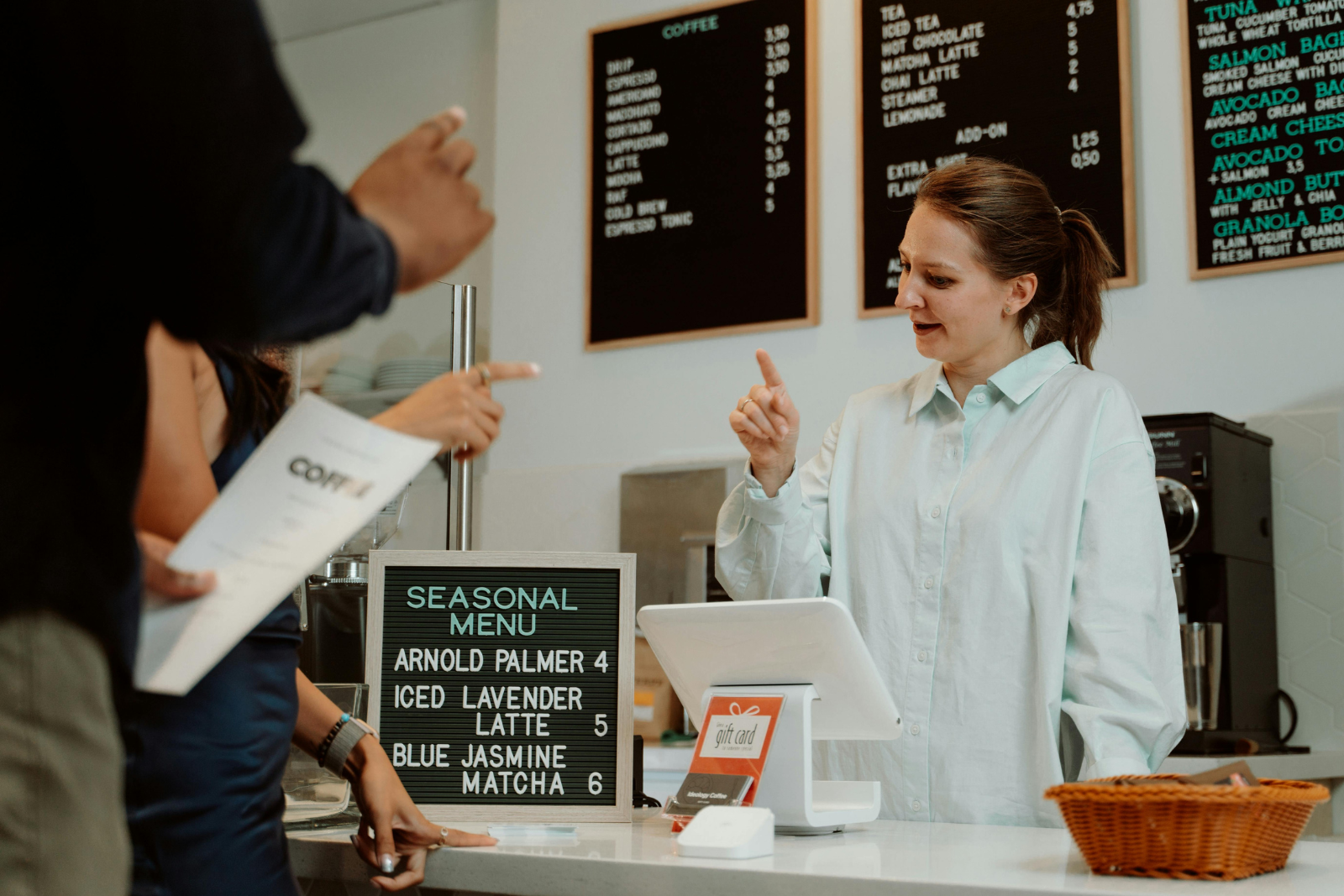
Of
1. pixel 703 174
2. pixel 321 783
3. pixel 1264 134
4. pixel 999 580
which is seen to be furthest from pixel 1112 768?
pixel 703 174

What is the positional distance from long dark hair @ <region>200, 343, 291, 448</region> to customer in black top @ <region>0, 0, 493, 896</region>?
259mm

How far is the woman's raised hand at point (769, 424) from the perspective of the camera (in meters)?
1.63

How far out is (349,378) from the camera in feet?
12.6

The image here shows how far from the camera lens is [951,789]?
1.69 m

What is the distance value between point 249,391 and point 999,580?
3.62 feet

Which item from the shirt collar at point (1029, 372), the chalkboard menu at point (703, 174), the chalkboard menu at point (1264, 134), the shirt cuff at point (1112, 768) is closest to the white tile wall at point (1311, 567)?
the chalkboard menu at point (1264, 134)

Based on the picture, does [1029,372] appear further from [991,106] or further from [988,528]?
[991,106]

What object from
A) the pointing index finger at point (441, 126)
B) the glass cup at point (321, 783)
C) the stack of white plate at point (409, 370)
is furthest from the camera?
the stack of white plate at point (409, 370)

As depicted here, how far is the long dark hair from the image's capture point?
2.93 feet

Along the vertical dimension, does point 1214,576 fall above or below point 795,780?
above

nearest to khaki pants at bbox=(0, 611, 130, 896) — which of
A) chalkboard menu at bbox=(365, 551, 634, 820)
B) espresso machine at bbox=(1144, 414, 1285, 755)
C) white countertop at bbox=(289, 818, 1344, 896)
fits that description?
white countertop at bbox=(289, 818, 1344, 896)

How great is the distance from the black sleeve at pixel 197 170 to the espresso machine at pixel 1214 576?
2.05 metres

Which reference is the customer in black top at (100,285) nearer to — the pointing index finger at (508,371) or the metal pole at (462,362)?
the pointing index finger at (508,371)

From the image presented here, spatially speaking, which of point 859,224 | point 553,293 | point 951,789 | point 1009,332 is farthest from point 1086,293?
point 553,293
